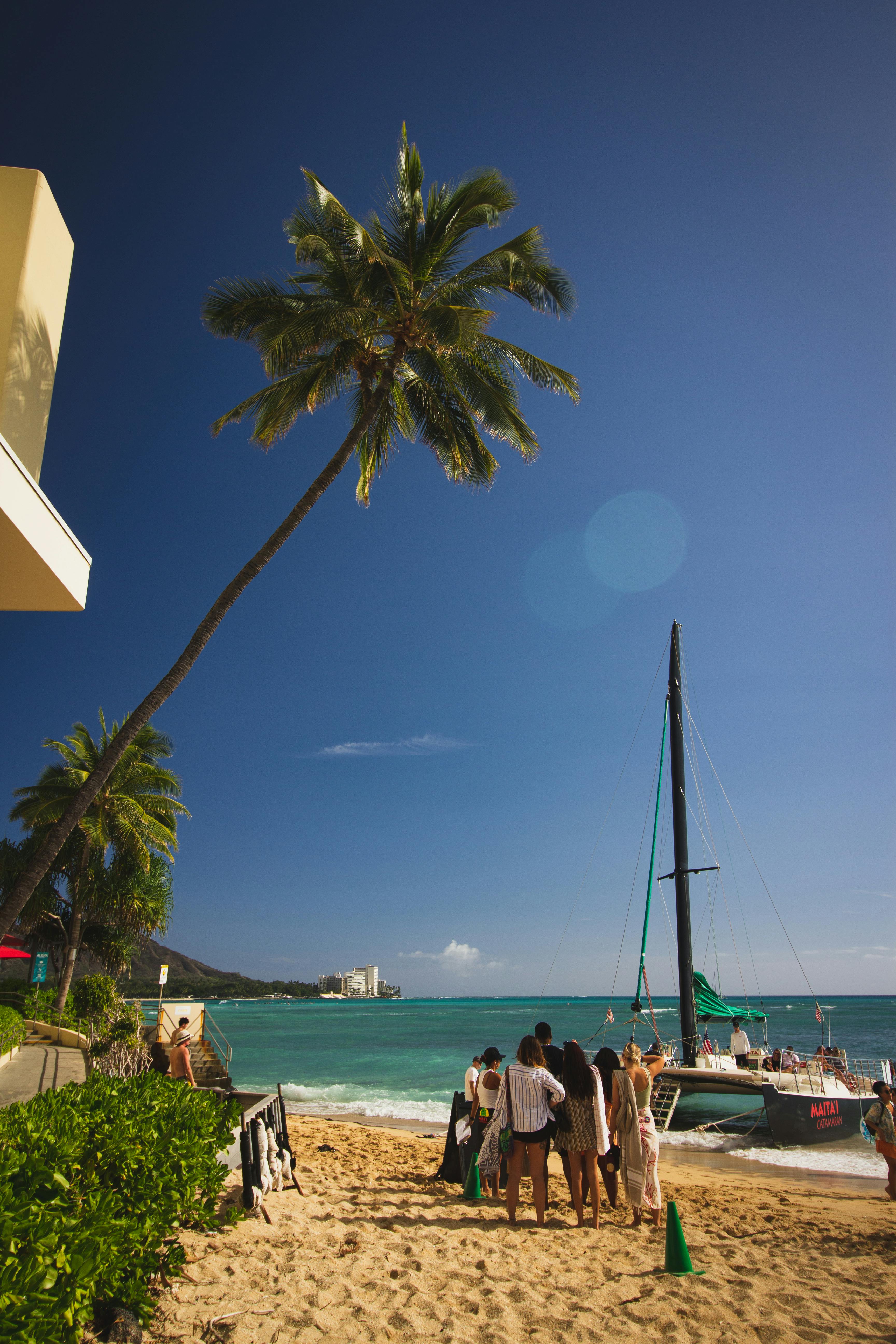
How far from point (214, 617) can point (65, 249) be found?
4.21m

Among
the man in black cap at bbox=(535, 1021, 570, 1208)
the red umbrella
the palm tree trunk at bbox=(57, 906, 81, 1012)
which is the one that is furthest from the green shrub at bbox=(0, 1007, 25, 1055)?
the man in black cap at bbox=(535, 1021, 570, 1208)

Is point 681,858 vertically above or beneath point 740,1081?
above

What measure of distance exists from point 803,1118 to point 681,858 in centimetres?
611

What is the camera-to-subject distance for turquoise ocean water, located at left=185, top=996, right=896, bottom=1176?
56.5 ft

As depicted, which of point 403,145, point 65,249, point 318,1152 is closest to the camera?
point 65,249

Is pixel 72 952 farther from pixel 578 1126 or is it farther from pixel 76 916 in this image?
pixel 578 1126

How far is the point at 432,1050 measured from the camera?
43.5 metres

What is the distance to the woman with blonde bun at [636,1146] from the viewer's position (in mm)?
6664

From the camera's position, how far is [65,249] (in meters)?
7.23

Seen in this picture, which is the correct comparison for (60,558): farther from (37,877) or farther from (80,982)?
(80,982)

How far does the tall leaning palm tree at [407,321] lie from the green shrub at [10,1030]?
544 centimetres

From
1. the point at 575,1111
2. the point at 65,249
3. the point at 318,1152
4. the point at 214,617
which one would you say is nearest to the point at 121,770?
the point at 318,1152

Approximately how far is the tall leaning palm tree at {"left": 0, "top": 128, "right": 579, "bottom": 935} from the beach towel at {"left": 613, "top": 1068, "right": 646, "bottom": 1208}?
8.04 m

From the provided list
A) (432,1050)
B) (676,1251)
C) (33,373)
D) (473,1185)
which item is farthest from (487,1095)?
(432,1050)
